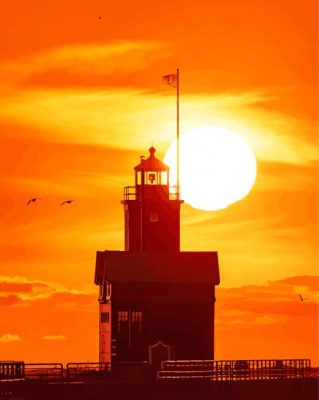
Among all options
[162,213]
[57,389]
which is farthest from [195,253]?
[57,389]

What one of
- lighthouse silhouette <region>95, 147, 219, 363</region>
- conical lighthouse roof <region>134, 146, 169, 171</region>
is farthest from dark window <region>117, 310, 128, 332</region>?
conical lighthouse roof <region>134, 146, 169, 171</region>

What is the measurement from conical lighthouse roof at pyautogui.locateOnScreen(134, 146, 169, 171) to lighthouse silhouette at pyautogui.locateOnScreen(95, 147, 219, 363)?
512 centimetres

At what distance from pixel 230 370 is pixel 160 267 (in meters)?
7.68

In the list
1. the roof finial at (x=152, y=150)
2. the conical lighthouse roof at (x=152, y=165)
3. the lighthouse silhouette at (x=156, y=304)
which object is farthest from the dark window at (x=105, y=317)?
the roof finial at (x=152, y=150)

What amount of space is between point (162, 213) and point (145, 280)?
5.44m

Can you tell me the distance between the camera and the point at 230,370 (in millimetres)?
86000

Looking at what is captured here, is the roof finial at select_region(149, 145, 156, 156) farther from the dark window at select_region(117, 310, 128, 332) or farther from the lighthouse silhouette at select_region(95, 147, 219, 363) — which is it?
the dark window at select_region(117, 310, 128, 332)

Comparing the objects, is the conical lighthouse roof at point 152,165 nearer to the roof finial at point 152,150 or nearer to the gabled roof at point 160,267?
the roof finial at point 152,150

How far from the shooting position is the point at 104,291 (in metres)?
89.6

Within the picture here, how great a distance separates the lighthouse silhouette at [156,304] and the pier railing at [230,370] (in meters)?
1.85

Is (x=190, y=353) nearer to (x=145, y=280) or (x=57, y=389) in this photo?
(x=145, y=280)

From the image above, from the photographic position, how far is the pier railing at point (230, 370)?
84.6 m

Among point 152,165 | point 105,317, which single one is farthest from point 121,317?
point 152,165

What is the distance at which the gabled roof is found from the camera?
88.3m
